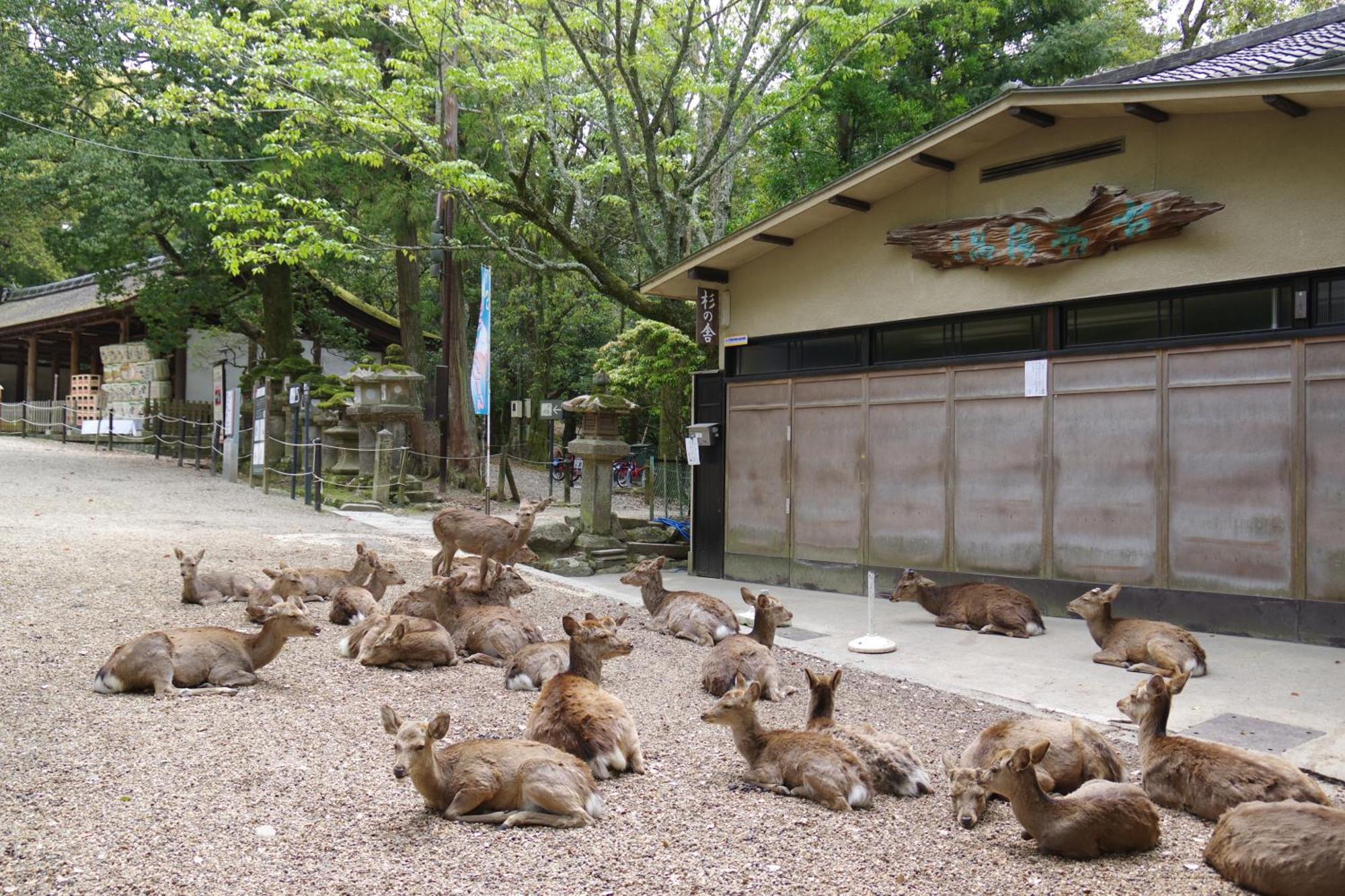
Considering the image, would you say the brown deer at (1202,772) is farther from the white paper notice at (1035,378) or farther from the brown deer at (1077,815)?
the white paper notice at (1035,378)

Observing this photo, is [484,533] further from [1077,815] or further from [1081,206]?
[1077,815]

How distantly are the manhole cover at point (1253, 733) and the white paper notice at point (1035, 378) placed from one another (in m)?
4.17

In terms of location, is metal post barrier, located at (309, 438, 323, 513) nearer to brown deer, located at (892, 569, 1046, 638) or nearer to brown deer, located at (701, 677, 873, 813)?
brown deer, located at (892, 569, 1046, 638)

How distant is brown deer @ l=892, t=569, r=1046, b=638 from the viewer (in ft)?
28.2

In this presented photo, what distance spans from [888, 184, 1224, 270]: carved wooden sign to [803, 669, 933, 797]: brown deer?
5.75m

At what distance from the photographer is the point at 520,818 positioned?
4031 millimetres

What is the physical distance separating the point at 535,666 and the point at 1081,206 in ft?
21.5

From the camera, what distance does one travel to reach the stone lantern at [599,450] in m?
12.8

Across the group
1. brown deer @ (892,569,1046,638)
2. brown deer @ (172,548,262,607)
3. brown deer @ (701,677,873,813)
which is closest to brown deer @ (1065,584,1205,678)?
brown deer @ (892,569,1046,638)

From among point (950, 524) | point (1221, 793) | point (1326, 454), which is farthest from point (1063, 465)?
point (1221, 793)

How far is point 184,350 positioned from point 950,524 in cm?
2541

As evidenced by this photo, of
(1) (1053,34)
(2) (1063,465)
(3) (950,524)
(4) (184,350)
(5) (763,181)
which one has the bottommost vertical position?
(3) (950,524)

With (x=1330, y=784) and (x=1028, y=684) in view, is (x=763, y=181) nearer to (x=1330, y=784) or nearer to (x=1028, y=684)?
(x=1028, y=684)

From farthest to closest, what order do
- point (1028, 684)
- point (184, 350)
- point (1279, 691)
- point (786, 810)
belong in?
point (184, 350)
point (1028, 684)
point (1279, 691)
point (786, 810)
